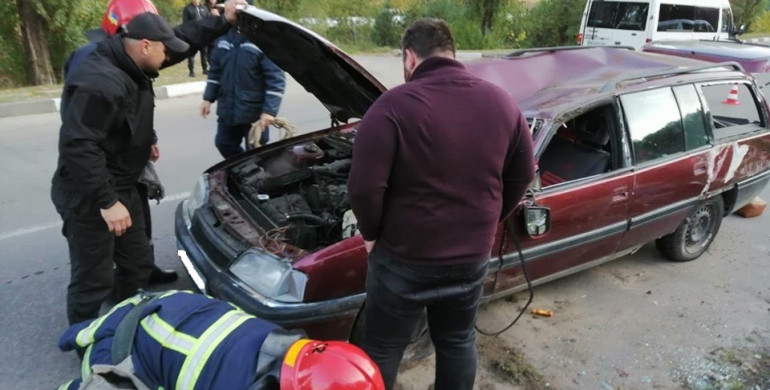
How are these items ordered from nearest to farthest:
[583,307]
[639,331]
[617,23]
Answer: [639,331] < [583,307] < [617,23]

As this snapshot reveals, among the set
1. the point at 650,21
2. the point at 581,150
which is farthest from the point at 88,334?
the point at 650,21

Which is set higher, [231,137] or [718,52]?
[718,52]

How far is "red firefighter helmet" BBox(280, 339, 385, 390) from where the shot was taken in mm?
1437

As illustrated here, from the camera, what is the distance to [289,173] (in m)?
3.67

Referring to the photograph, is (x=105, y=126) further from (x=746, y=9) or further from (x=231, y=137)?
(x=746, y=9)

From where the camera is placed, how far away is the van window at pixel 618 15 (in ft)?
40.8

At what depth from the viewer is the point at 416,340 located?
9.48ft

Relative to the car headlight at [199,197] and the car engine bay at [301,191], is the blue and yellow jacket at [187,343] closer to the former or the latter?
the car engine bay at [301,191]

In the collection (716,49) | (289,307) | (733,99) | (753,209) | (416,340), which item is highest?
(716,49)

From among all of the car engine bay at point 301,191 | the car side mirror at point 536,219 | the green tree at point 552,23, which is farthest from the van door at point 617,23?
the car side mirror at point 536,219

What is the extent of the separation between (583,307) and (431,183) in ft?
7.38

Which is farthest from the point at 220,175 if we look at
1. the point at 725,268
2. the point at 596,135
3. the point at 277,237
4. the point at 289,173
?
the point at 725,268

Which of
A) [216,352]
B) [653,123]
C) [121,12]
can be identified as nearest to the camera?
[216,352]

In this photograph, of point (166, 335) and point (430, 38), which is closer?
point (166, 335)
